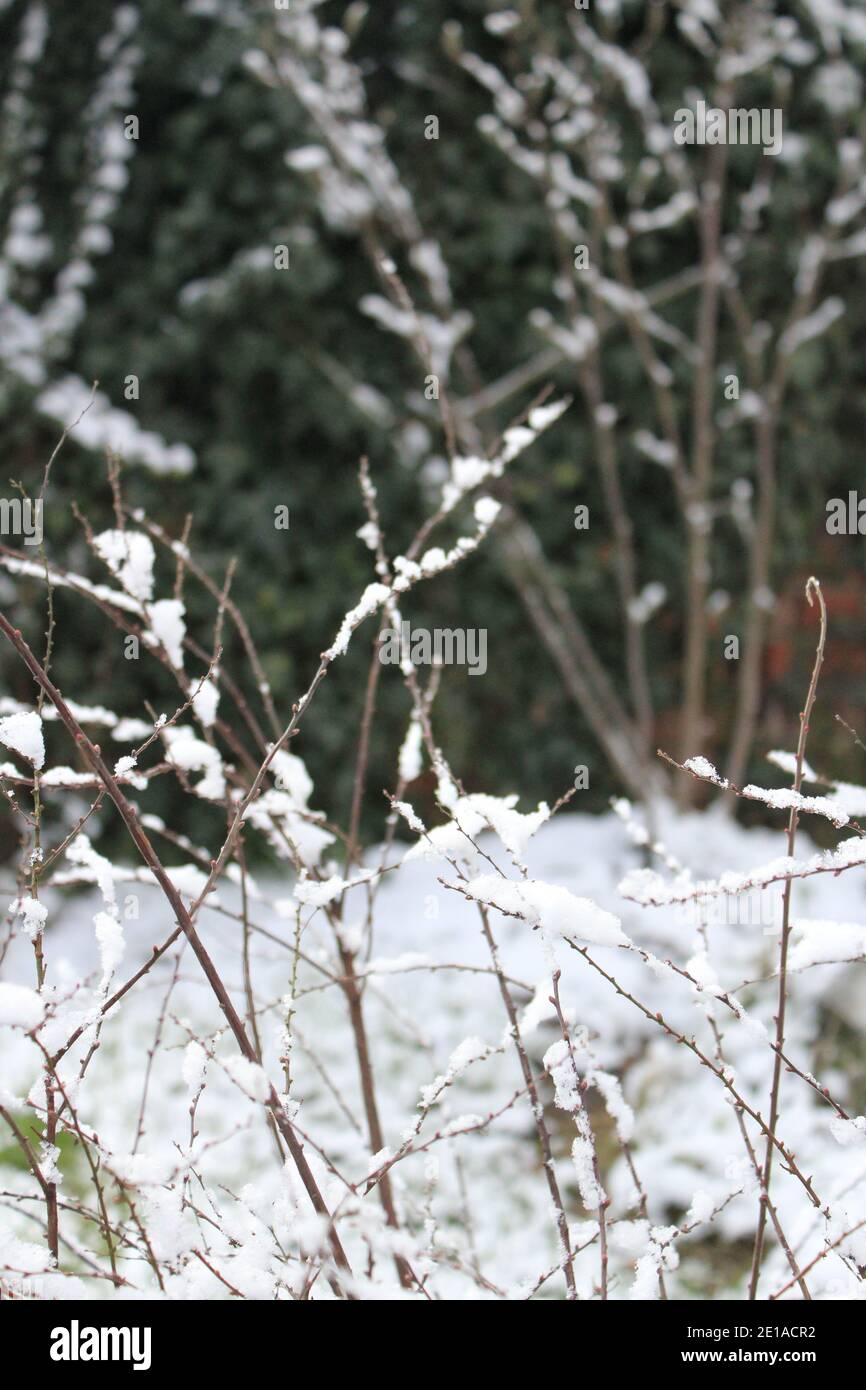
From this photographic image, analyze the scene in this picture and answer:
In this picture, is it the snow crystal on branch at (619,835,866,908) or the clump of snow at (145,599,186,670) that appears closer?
the snow crystal on branch at (619,835,866,908)

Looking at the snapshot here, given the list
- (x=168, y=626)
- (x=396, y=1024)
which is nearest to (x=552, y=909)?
(x=168, y=626)

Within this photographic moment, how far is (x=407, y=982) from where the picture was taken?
11.4 ft

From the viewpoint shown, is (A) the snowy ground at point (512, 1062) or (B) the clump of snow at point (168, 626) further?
(A) the snowy ground at point (512, 1062)

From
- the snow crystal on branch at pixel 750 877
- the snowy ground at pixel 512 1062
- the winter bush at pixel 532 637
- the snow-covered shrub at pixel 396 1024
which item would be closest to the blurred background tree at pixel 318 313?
the winter bush at pixel 532 637

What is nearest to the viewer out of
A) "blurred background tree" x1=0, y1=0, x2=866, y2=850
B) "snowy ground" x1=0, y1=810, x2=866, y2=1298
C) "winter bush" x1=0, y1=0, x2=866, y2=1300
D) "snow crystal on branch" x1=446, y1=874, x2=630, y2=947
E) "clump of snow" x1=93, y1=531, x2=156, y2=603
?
"snow crystal on branch" x1=446, y1=874, x2=630, y2=947

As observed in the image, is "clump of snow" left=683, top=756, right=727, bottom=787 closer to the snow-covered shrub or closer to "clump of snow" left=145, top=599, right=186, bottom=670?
the snow-covered shrub

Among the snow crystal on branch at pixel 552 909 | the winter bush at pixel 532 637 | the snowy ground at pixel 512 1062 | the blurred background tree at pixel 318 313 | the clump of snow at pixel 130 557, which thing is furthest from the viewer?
the blurred background tree at pixel 318 313

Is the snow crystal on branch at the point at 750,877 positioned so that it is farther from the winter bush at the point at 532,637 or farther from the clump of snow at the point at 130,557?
the winter bush at the point at 532,637

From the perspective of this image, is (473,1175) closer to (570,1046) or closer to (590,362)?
(570,1046)

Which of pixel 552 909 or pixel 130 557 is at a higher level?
pixel 130 557

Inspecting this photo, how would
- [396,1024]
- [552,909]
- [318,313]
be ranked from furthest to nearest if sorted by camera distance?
1. [318,313]
2. [396,1024]
3. [552,909]

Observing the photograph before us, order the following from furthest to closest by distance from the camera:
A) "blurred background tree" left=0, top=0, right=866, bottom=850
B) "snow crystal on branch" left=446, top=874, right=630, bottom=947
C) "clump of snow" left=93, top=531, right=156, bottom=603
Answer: "blurred background tree" left=0, top=0, right=866, bottom=850
"clump of snow" left=93, top=531, right=156, bottom=603
"snow crystal on branch" left=446, top=874, right=630, bottom=947

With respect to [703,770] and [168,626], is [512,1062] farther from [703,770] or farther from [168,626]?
[703,770]

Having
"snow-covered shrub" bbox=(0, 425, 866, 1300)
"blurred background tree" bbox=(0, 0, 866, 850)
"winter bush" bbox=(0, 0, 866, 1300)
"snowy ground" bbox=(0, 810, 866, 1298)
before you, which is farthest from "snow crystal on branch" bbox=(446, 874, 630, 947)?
"blurred background tree" bbox=(0, 0, 866, 850)
